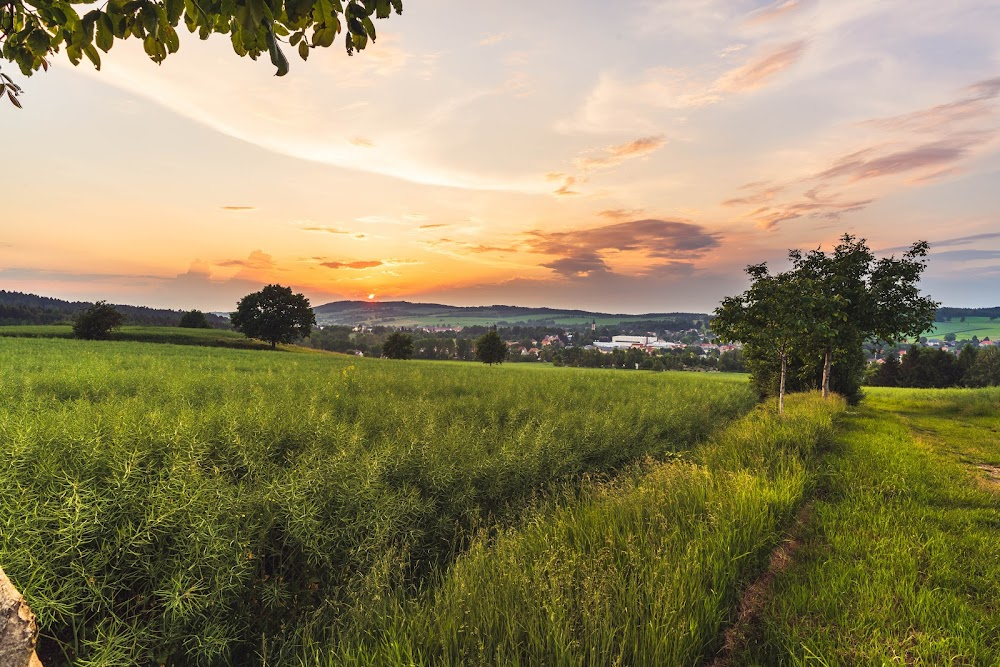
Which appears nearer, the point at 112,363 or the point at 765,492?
the point at 765,492

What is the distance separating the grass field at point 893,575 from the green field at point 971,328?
489ft

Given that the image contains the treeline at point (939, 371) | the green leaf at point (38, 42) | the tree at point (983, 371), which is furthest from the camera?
the treeline at point (939, 371)

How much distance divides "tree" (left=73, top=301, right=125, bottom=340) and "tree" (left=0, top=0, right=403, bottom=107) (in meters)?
70.4

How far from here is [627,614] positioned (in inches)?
121

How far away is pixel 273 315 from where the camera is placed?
214ft

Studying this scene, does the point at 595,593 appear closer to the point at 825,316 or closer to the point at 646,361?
the point at 825,316

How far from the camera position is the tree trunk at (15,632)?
175 centimetres

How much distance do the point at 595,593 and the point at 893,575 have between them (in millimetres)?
3613

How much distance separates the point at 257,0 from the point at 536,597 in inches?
171

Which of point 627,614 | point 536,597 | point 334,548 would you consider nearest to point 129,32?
point 334,548

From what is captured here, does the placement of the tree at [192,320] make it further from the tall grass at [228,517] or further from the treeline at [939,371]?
the treeline at [939,371]

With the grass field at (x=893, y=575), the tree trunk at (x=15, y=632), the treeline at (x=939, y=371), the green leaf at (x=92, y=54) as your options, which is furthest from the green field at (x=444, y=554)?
the treeline at (x=939, y=371)

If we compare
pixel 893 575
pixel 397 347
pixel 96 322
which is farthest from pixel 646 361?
pixel 96 322

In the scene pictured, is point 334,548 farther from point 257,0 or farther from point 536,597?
point 257,0
